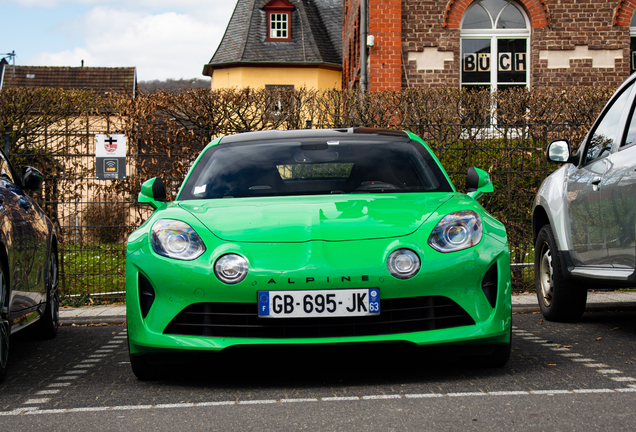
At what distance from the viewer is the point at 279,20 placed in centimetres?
4416

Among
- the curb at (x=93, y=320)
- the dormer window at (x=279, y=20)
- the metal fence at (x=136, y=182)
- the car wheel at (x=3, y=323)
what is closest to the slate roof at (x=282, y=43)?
the dormer window at (x=279, y=20)

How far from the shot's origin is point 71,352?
18.5ft

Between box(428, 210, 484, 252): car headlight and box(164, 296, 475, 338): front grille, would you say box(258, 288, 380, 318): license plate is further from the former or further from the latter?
box(428, 210, 484, 252): car headlight

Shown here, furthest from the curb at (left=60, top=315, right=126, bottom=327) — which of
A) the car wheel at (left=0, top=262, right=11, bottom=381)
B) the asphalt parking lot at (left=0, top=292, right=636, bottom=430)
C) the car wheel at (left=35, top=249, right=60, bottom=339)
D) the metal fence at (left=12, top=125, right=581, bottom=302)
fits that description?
the car wheel at (left=0, top=262, right=11, bottom=381)

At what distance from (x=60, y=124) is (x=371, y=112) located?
3.72 meters

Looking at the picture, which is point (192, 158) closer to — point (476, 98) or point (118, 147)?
point (118, 147)

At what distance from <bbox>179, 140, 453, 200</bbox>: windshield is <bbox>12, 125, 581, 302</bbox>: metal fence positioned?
3659 millimetres

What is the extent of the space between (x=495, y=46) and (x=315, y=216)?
46.2ft

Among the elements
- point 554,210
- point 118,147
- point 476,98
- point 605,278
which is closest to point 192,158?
point 118,147

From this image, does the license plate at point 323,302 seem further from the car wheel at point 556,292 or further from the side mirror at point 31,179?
the car wheel at point 556,292

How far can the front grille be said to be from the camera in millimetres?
3938

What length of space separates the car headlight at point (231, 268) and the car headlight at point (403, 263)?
74cm

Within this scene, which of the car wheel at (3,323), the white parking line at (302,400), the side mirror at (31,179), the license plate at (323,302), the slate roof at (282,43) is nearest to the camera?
the white parking line at (302,400)

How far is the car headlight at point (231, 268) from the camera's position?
12.9 ft
